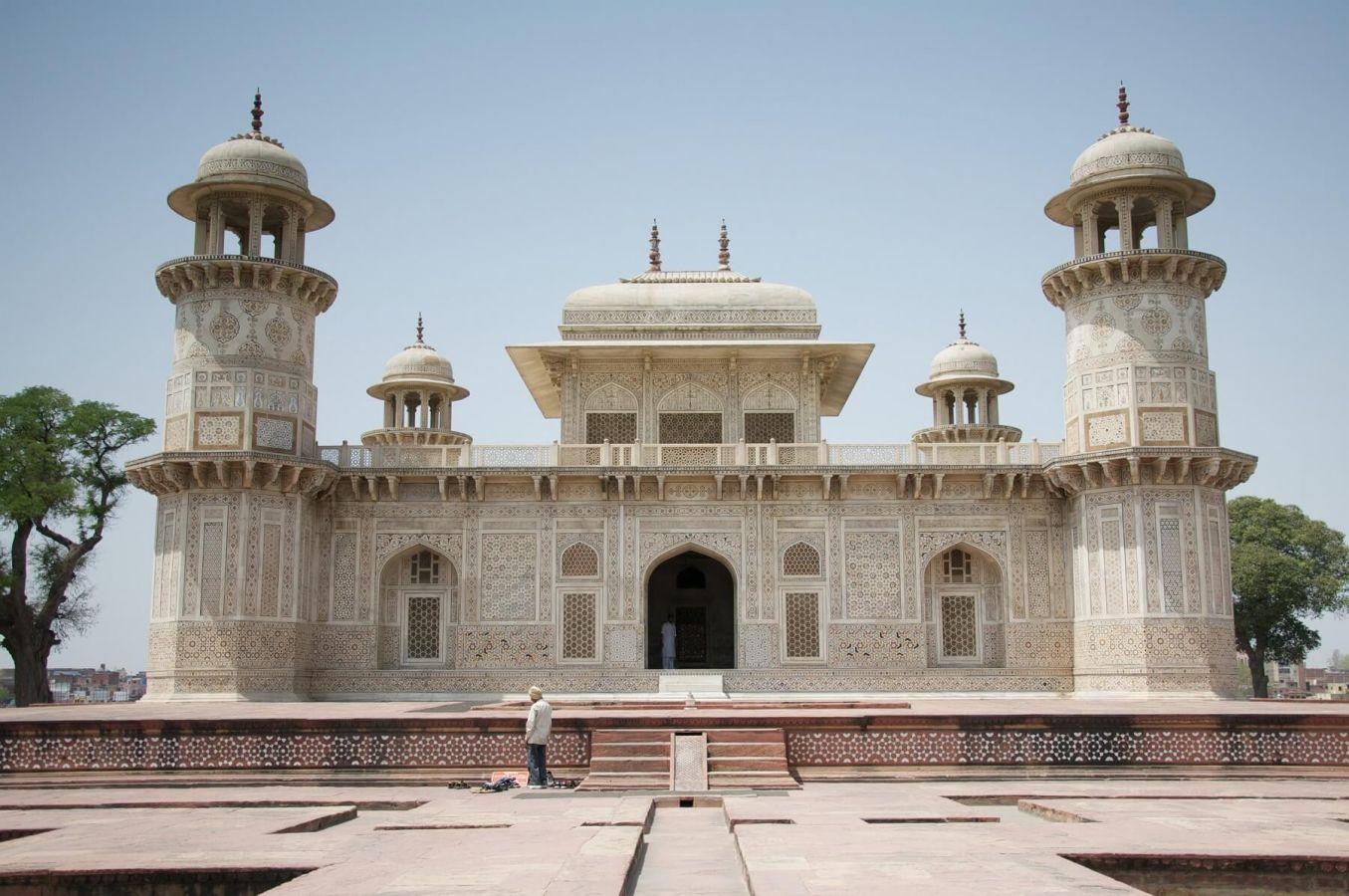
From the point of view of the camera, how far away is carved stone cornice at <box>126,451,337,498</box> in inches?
808

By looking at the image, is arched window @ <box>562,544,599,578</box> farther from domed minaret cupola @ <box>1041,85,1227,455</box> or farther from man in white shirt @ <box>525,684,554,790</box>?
man in white shirt @ <box>525,684,554,790</box>

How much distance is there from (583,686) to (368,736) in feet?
31.7

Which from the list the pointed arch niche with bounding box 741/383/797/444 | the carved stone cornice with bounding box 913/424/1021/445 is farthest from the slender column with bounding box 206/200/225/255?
the carved stone cornice with bounding box 913/424/1021/445

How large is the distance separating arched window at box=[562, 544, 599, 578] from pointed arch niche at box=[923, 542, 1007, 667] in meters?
5.65

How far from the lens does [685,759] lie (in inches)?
460

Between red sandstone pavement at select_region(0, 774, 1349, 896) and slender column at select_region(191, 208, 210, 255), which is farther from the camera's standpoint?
slender column at select_region(191, 208, 210, 255)

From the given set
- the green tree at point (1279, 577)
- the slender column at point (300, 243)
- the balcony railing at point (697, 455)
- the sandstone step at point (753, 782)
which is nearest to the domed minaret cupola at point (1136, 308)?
the balcony railing at point (697, 455)

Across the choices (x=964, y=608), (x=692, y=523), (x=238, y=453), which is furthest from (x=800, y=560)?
(x=238, y=453)

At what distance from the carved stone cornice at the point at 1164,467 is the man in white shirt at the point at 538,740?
40.2 ft

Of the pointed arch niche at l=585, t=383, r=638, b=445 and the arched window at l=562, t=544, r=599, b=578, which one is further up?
the pointed arch niche at l=585, t=383, r=638, b=445

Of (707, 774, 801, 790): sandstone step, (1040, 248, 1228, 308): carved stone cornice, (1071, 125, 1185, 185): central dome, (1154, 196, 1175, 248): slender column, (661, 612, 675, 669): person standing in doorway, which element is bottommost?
(707, 774, 801, 790): sandstone step

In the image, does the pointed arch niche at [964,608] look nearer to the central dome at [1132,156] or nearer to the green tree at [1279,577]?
the central dome at [1132,156]

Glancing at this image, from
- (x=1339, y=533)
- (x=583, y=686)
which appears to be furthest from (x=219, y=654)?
(x=1339, y=533)

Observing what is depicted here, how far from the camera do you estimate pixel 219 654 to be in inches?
798
